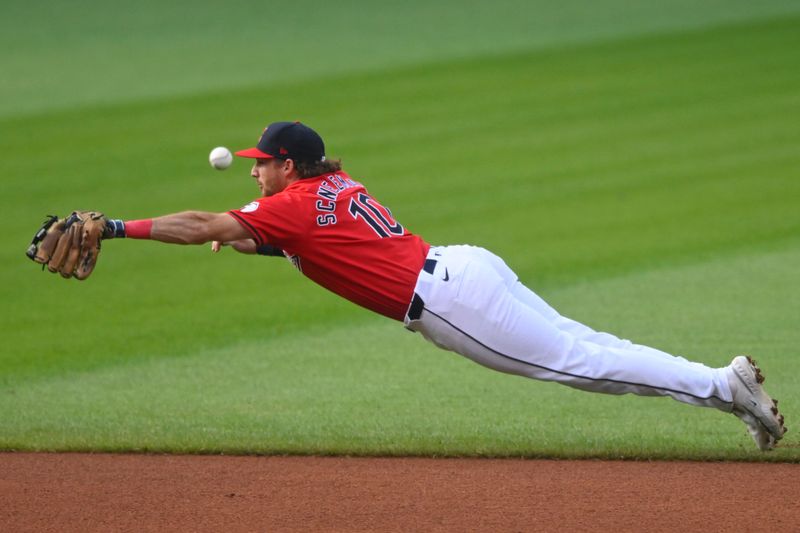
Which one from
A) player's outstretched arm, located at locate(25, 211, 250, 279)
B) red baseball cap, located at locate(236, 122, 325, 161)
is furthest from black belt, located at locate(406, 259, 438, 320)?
player's outstretched arm, located at locate(25, 211, 250, 279)

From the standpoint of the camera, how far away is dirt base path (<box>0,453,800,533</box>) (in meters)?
5.93

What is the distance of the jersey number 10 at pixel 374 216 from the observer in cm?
640

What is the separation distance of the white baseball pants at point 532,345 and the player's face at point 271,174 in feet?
3.09

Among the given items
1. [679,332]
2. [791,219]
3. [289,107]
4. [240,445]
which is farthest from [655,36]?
[240,445]

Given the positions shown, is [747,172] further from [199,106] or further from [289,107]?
[199,106]

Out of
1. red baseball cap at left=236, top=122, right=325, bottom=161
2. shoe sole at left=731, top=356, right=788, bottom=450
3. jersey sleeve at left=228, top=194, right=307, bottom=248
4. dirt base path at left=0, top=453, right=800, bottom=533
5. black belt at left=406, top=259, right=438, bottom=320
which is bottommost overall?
dirt base path at left=0, top=453, right=800, bottom=533

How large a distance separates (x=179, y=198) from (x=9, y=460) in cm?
790

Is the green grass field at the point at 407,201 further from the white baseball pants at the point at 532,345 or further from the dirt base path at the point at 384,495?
the white baseball pants at the point at 532,345

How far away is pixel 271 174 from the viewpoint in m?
6.63

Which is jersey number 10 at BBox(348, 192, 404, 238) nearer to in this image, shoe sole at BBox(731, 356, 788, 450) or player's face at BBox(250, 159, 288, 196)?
player's face at BBox(250, 159, 288, 196)

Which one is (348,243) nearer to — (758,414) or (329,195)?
(329,195)

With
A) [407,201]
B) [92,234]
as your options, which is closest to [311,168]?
[92,234]

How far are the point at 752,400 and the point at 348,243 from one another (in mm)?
2222

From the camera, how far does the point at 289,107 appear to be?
19.5 m
